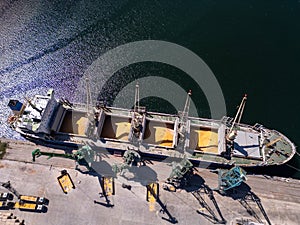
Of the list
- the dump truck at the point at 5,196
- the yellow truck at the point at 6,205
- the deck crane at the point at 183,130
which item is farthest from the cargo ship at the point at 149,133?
the yellow truck at the point at 6,205

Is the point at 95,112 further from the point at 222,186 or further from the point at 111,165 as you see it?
the point at 222,186

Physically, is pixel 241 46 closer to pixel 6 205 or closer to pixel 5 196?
pixel 5 196

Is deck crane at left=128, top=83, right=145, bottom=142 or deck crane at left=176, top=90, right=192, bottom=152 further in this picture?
deck crane at left=128, top=83, right=145, bottom=142

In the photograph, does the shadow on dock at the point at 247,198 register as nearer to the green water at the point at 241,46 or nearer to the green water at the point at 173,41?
the green water at the point at 241,46

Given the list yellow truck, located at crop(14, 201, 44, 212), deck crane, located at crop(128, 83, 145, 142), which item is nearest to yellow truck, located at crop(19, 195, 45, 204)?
yellow truck, located at crop(14, 201, 44, 212)

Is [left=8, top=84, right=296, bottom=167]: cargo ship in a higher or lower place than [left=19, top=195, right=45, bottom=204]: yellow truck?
higher

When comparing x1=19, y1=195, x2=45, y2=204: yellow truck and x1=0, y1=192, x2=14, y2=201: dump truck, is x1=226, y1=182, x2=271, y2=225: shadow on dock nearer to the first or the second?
x1=19, y1=195, x2=45, y2=204: yellow truck

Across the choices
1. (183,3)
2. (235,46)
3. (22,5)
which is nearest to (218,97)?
(235,46)

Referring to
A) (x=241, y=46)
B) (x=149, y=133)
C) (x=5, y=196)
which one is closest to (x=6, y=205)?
(x=5, y=196)
